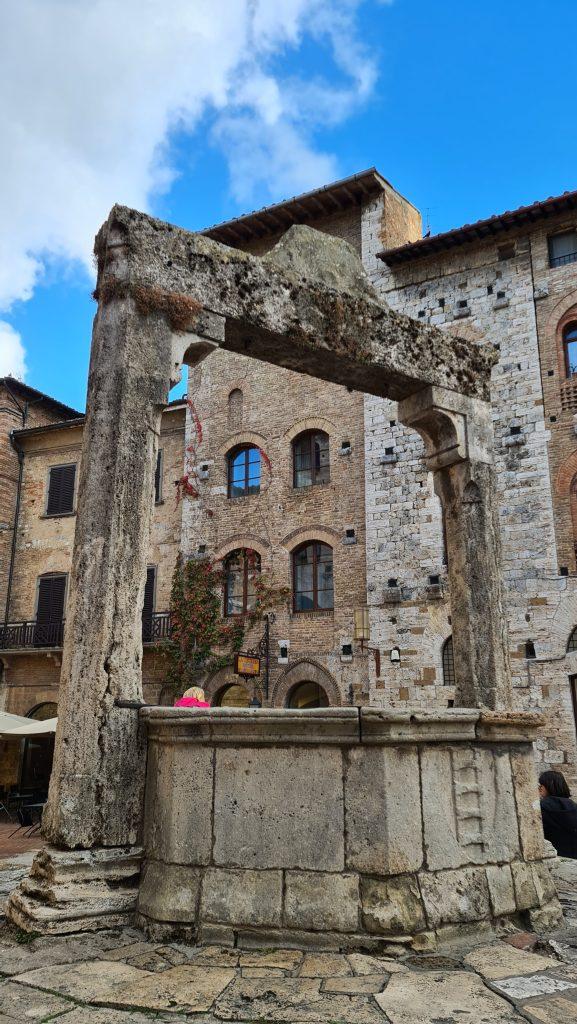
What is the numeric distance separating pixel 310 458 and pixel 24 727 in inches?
343

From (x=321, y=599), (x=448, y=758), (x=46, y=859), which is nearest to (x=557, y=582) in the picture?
(x=321, y=599)

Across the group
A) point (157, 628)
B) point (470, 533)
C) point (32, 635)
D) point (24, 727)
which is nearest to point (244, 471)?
point (157, 628)

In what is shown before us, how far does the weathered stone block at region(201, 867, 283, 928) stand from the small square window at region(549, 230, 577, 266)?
14915 mm

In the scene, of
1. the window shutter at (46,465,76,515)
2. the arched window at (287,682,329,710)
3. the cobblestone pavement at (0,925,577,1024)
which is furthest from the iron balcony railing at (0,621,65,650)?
the cobblestone pavement at (0,925,577,1024)

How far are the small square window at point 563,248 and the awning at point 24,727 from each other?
44.7 feet

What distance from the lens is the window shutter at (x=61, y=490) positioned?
2203cm

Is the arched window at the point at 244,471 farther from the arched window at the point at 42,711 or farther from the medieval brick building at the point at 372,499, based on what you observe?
the arched window at the point at 42,711

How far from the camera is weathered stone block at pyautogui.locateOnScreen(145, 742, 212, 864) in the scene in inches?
172

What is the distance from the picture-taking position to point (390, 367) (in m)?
6.46

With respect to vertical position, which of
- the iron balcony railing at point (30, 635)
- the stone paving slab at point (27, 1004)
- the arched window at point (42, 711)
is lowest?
the stone paving slab at point (27, 1004)

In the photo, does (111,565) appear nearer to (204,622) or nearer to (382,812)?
(382,812)

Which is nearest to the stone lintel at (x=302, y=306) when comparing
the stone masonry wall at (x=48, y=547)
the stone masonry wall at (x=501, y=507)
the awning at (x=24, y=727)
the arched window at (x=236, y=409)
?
the stone masonry wall at (x=501, y=507)

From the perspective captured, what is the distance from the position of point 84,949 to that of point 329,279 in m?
5.06

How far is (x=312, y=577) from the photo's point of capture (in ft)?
58.9
